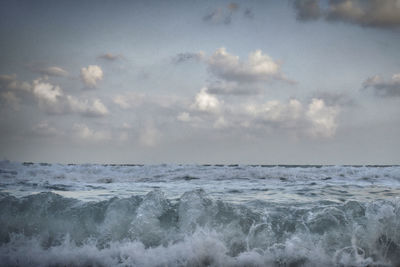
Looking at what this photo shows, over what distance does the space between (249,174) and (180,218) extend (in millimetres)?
11389

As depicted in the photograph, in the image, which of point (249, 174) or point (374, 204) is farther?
point (249, 174)

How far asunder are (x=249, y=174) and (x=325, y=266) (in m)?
12.1

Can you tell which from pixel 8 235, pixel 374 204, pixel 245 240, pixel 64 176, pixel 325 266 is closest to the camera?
pixel 325 266

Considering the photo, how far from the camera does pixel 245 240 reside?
4.59 metres

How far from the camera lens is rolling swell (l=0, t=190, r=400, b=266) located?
4.16 m

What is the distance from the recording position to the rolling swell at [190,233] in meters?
4.16

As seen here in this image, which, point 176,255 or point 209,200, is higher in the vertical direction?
point 209,200

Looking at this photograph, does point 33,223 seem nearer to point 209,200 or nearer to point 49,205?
point 49,205

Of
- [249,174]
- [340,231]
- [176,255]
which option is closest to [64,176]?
[249,174]

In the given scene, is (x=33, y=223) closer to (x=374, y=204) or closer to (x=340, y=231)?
(x=340, y=231)

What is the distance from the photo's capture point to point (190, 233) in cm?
468

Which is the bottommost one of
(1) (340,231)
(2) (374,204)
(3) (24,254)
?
(3) (24,254)

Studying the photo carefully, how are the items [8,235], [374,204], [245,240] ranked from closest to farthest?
1. [245,240]
2. [8,235]
3. [374,204]

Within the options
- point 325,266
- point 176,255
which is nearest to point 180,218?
point 176,255
